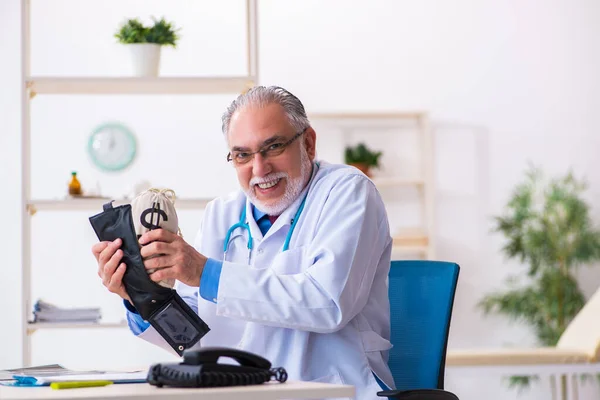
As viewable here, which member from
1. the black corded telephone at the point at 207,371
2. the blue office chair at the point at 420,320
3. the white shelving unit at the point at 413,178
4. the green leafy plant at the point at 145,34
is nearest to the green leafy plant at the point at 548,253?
the white shelving unit at the point at 413,178

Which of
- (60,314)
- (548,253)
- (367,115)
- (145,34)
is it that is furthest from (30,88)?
(548,253)

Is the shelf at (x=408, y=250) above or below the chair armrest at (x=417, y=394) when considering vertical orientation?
above

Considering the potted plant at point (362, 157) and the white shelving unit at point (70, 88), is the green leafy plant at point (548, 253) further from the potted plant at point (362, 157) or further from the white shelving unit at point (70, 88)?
the white shelving unit at point (70, 88)

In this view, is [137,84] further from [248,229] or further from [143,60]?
[248,229]

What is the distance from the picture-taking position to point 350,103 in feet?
18.9

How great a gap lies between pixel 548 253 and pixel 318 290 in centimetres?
403

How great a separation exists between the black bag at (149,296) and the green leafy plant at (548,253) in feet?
13.7

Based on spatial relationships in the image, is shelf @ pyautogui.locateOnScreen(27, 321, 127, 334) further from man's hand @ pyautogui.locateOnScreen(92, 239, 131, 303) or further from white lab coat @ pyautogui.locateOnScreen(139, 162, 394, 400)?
man's hand @ pyautogui.locateOnScreen(92, 239, 131, 303)

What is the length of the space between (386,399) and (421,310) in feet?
0.88

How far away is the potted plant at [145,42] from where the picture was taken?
3.66m

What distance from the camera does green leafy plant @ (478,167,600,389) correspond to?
5.48 meters

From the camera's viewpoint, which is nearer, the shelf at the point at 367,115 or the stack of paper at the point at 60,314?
the stack of paper at the point at 60,314

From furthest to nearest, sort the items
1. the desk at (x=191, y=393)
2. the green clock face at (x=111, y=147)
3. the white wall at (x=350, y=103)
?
the white wall at (x=350, y=103), the green clock face at (x=111, y=147), the desk at (x=191, y=393)

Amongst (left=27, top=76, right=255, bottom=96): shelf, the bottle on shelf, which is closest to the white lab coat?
(left=27, top=76, right=255, bottom=96): shelf
